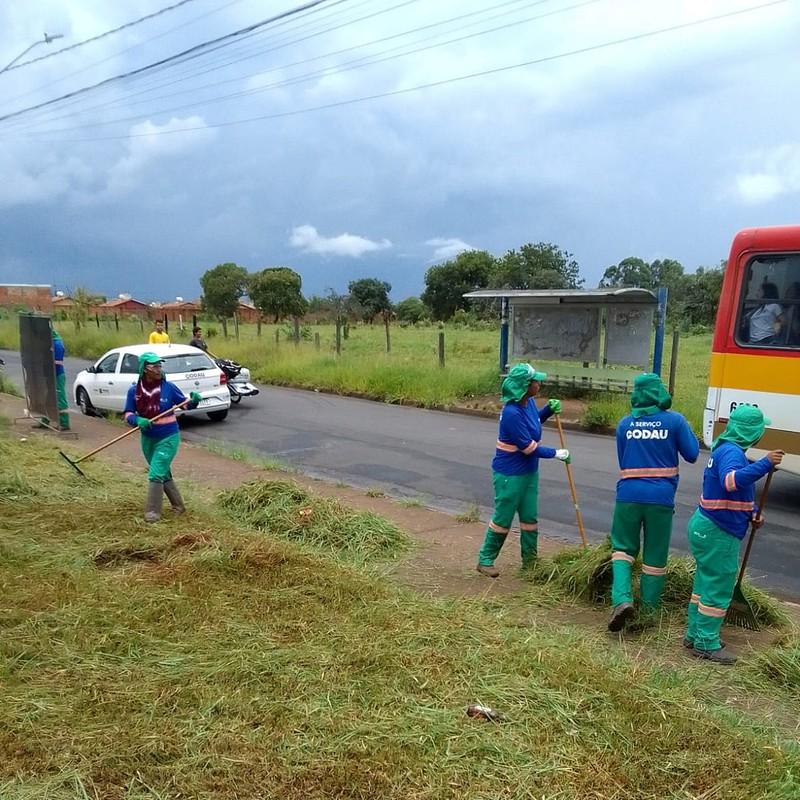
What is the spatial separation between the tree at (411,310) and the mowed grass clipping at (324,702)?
2245 inches

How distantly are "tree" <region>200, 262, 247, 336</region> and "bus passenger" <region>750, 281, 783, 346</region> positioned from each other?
191ft

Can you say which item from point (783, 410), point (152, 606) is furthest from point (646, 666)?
point (783, 410)

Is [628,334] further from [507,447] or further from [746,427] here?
[746,427]

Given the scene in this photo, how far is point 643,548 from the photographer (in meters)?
4.86

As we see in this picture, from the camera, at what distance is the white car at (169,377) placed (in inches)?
526

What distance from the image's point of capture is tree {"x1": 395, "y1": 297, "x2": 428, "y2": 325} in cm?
6326

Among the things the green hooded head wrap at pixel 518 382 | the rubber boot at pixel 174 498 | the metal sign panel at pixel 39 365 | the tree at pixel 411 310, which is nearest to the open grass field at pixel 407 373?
the metal sign panel at pixel 39 365

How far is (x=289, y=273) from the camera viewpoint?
5747cm

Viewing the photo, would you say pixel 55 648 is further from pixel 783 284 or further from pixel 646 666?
pixel 783 284

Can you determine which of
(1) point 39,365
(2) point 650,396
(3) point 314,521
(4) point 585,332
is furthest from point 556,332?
(2) point 650,396

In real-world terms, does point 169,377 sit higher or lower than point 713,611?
higher

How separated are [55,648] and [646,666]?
325cm

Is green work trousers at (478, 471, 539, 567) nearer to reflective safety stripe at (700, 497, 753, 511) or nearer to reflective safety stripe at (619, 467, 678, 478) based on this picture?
reflective safety stripe at (619, 467, 678, 478)

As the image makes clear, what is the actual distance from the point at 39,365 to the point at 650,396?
1085cm
